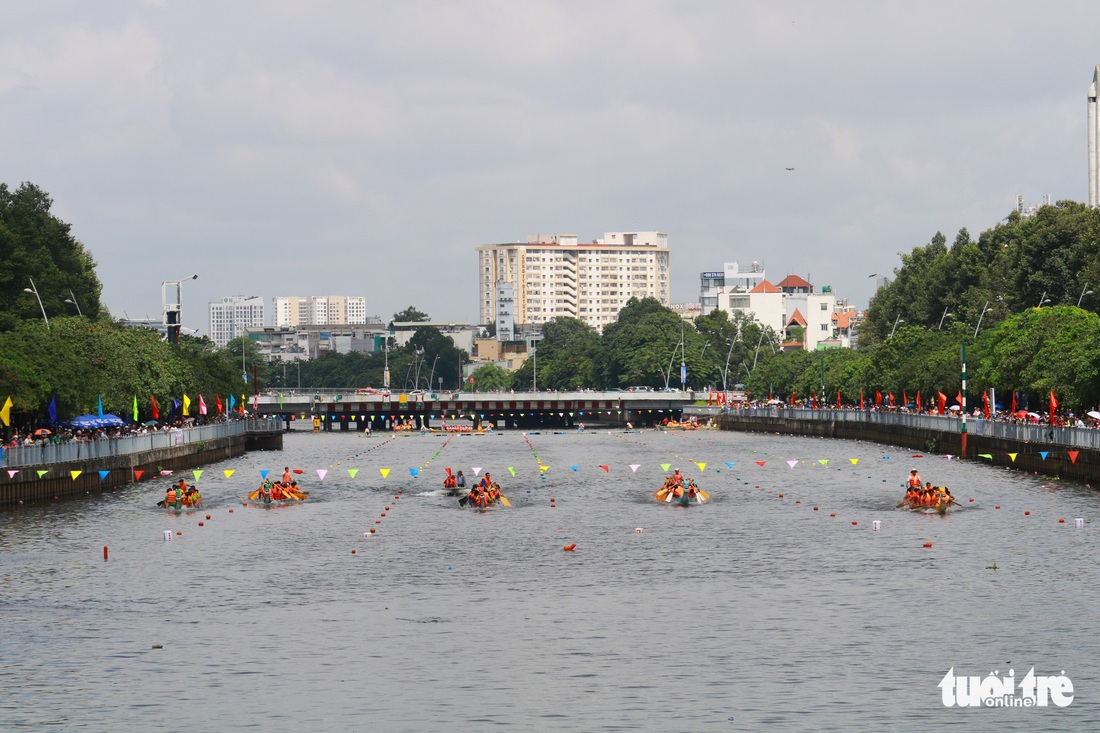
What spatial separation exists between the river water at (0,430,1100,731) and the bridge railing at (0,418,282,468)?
2840 mm

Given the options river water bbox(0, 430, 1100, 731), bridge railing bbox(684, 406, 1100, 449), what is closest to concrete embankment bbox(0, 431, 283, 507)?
river water bbox(0, 430, 1100, 731)

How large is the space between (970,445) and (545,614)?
68.5m

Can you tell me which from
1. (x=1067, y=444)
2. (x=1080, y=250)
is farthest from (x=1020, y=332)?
(x=1067, y=444)

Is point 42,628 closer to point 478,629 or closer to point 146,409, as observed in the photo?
point 478,629

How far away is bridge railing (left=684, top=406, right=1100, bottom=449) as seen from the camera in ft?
268

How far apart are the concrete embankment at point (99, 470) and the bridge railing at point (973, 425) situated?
52502 millimetres

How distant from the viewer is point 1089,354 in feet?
289

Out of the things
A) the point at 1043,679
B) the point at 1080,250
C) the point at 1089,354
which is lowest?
the point at 1043,679

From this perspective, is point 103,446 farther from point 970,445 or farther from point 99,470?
point 970,445

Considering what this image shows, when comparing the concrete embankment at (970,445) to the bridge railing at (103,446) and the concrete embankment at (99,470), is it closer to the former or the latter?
the concrete embankment at (99,470)

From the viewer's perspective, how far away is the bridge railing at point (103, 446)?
72.1 metres

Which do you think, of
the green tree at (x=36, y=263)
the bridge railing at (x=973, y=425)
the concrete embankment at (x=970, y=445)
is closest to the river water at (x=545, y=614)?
the concrete embankment at (x=970, y=445)

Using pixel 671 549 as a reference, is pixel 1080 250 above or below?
above

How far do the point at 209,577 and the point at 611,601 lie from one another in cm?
1472
